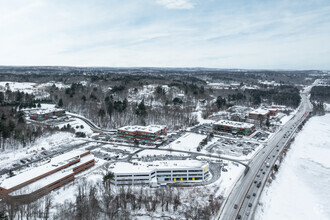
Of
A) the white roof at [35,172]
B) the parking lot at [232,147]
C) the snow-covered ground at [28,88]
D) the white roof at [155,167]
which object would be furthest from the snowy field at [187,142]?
the snow-covered ground at [28,88]

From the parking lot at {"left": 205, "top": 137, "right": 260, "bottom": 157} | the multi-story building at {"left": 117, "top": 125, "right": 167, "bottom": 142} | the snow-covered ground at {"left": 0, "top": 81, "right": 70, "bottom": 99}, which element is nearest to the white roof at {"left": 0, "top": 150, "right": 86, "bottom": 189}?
the multi-story building at {"left": 117, "top": 125, "right": 167, "bottom": 142}

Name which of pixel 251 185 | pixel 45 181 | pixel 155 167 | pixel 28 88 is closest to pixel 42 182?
pixel 45 181

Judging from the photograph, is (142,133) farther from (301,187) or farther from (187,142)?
(301,187)

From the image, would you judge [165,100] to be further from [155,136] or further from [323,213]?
[323,213]

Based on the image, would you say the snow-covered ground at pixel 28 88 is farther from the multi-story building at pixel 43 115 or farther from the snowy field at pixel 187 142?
the snowy field at pixel 187 142

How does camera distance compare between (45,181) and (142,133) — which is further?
(142,133)

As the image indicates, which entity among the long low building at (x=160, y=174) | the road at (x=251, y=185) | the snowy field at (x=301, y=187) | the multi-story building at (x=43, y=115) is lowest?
the snowy field at (x=301, y=187)
